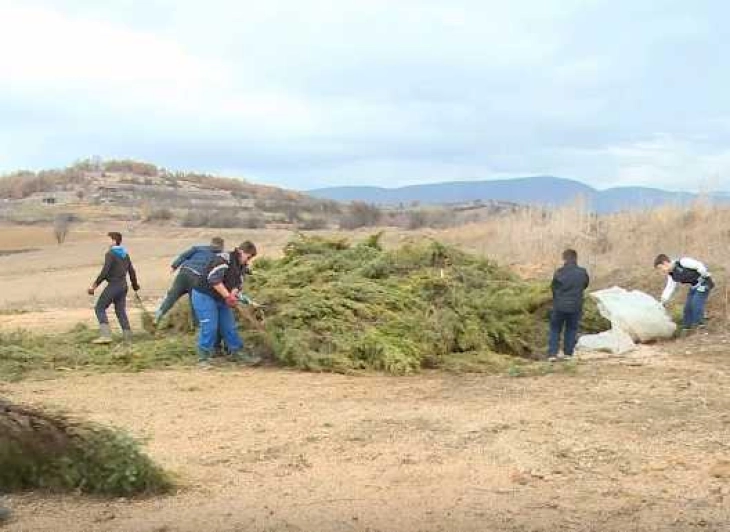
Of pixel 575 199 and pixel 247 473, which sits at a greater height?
pixel 575 199

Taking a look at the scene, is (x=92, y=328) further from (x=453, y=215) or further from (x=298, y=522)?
(x=453, y=215)

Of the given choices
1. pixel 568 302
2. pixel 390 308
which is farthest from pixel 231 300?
pixel 568 302

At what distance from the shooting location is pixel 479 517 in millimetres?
5309

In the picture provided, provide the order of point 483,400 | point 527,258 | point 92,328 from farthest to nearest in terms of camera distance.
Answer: point 527,258 → point 92,328 → point 483,400

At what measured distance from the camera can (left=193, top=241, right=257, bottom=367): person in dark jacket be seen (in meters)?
10.5

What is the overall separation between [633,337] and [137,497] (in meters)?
8.47

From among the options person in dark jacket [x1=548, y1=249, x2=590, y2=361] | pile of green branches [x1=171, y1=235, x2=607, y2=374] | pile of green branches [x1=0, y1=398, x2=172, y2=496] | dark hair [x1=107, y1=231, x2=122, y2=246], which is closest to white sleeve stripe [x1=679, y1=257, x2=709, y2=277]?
pile of green branches [x1=171, y1=235, x2=607, y2=374]

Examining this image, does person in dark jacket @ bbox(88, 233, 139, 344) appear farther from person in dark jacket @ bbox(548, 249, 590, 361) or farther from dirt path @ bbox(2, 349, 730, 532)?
person in dark jacket @ bbox(548, 249, 590, 361)

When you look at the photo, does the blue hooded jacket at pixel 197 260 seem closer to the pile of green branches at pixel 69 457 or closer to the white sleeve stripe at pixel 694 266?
the pile of green branches at pixel 69 457

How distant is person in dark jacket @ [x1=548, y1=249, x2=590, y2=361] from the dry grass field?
424 millimetres

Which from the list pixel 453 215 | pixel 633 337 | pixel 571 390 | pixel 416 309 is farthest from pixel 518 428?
pixel 453 215

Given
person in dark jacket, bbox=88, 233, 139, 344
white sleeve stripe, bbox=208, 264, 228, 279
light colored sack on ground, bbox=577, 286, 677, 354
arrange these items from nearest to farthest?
white sleeve stripe, bbox=208, 264, 228, 279, person in dark jacket, bbox=88, 233, 139, 344, light colored sack on ground, bbox=577, 286, 677, 354

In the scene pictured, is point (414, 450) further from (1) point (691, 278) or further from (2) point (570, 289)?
(1) point (691, 278)

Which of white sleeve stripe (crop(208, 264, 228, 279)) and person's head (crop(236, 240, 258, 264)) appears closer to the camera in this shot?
white sleeve stripe (crop(208, 264, 228, 279))
